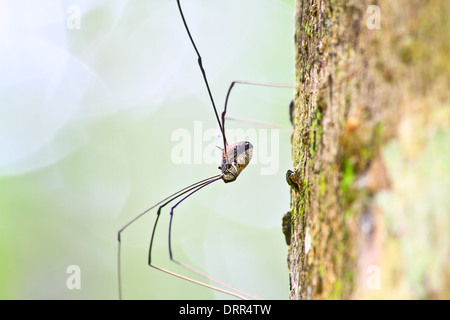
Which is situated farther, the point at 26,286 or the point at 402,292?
the point at 26,286

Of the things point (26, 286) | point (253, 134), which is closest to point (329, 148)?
point (253, 134)

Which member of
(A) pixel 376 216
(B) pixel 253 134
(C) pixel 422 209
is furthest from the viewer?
(B) pixel 253 134

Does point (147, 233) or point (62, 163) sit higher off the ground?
point (62, 163)

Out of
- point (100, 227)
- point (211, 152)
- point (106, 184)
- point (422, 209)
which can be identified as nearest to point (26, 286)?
point (100, 227)

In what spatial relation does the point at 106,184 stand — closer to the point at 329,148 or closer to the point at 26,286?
the point at 26,286
